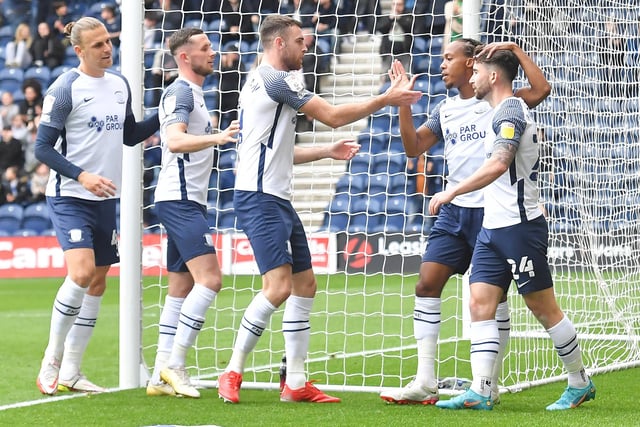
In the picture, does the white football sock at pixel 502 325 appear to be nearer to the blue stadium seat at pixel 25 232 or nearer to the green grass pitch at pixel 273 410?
the green grass pitch at pixel 273 410

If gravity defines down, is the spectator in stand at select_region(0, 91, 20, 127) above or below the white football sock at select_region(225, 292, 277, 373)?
above

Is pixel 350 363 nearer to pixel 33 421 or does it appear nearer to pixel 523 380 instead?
pixel 523 380

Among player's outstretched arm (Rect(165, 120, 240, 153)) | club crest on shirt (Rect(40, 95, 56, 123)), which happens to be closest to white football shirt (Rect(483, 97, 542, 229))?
player's outstretched arm (Rect(165, 120, 240, 153))

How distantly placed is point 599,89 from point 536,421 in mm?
4158

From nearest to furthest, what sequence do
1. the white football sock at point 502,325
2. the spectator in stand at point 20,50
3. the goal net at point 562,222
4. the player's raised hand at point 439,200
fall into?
the player's raised hand at point 439,200
the white football sock at point 502,325
the goal net at point 562,222
the spectator in stand at point 20,50

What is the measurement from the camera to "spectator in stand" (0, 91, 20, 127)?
20.4 metres

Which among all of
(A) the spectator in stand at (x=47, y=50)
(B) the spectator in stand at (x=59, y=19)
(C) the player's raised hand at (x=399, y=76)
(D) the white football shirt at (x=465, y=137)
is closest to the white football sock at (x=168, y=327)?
(D) the white football shirt at (x=465, y=137)

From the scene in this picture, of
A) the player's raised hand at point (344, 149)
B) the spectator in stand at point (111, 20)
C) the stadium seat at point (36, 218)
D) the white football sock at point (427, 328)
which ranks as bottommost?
the stadium seat at point (36, 218)

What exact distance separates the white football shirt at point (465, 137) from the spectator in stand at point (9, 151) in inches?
563

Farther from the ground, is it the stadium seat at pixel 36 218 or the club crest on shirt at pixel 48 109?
the club crest on shirt at pixel 48 109

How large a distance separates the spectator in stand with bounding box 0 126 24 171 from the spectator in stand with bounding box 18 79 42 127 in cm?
37

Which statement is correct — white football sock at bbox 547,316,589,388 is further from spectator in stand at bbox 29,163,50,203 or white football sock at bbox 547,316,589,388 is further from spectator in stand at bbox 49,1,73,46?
spectator in stand at bbox 49,1,73,46

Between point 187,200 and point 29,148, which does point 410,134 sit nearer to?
point 187,200

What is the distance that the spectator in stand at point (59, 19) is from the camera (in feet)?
68.9
